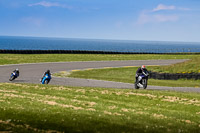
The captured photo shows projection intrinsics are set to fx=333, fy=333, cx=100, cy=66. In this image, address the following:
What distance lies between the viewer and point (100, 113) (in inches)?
477

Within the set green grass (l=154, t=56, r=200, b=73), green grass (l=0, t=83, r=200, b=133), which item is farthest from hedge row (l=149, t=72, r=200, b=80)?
green grass (l=0, t=83, r=200, b=133)

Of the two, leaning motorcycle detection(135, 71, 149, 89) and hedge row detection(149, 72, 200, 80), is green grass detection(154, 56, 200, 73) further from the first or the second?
leaning motorcycle detection(135, 71, 149, 89)

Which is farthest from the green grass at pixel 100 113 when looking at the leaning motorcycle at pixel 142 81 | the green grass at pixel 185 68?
the green grass at pixel 185 68

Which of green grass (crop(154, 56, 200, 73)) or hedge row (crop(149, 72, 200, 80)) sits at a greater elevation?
green grass (crop(154, 56, 200, 73))

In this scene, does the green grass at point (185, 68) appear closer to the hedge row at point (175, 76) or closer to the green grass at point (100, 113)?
the hedge row at point (175, 76)

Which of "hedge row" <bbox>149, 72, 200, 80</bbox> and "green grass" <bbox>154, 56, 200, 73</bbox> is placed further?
"green grass" <bbox>154, 56, 200, 73</bbox>

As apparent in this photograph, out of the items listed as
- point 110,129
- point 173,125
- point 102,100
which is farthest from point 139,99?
point 110,129

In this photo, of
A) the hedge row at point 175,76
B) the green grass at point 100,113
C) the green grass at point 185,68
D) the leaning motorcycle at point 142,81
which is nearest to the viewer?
the green grass at point 100,113

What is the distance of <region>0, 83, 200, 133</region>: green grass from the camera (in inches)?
388

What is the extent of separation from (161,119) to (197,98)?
6310 millimetres

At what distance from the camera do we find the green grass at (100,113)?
9.87m

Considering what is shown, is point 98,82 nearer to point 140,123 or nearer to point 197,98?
point 197,98

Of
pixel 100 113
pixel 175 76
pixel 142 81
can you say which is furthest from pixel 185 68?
pixel 100 113

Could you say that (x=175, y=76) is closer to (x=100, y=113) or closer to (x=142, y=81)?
(x=142, y=81)
